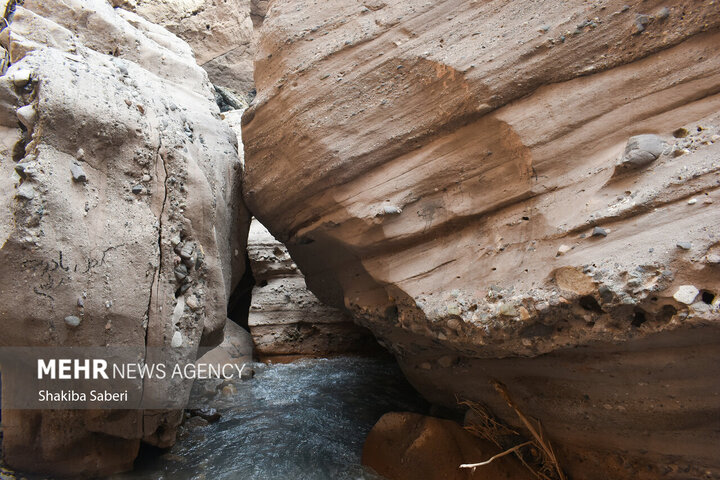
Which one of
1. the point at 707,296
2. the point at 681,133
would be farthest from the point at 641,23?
the point at 707,296

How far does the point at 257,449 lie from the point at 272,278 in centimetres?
279

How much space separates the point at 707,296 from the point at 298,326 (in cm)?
414

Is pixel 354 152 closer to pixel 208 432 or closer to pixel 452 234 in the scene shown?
pixel 452 234

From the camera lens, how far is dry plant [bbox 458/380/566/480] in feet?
9.09

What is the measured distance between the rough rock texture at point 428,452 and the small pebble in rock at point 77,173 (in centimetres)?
220

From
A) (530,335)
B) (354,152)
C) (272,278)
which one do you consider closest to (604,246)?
(530,335)

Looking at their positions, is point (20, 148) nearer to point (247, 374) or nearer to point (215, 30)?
point (247, 374)

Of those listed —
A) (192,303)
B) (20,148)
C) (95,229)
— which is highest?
(20,148)

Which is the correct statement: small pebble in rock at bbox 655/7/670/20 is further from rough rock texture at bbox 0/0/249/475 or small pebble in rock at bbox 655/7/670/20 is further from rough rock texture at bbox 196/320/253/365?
rough rock texture at bbox 196/320/253/365

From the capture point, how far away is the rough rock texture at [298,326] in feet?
17.6

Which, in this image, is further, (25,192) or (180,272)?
(180,272)

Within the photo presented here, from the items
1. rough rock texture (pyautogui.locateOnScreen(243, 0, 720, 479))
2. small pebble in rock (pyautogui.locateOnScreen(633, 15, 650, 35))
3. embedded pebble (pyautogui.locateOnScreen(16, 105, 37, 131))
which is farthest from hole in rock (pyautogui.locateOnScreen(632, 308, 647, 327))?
embedded pebble (pyautogui.locateOnScreen(16, 105, 37, 131))

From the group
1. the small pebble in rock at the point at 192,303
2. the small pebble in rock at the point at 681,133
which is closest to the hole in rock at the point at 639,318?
the small pebble in rock at the point at 681,133

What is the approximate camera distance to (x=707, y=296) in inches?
73.1
